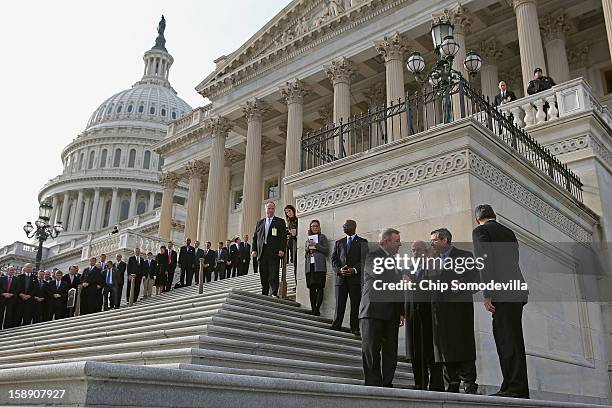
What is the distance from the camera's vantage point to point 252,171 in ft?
105

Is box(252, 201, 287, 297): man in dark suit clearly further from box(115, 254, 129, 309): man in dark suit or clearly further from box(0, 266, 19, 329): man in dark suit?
box(0, 266, 19, 329): man in dark suit

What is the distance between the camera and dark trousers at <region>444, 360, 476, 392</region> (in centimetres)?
659

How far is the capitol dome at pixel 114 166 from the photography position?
308 feet

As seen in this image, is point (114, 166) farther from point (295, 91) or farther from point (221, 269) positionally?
point (221, 269)

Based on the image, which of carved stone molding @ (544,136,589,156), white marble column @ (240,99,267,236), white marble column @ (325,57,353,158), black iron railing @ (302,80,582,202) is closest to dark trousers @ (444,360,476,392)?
black iron railing @ (302,80,582,202)

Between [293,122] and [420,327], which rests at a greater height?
[293,122]

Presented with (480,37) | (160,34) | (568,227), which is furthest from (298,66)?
(160,34)

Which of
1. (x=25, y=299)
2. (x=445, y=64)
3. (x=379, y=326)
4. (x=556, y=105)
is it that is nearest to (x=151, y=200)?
(x=25, y=299)

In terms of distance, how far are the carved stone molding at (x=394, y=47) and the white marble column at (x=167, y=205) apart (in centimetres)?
1857

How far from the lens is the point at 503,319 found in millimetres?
6727

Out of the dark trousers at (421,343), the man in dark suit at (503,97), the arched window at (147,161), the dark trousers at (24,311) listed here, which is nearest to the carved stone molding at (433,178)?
the dark trousers at (421,343)

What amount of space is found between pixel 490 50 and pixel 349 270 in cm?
2180

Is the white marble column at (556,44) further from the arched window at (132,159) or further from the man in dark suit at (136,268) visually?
the arched window at (132,159)

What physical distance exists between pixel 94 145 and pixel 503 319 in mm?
102324
